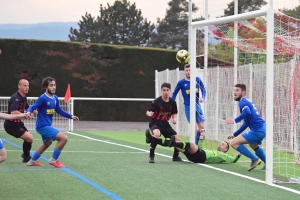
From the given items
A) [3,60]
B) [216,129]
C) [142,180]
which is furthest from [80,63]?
[142,180]

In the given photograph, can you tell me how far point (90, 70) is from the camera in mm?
31484

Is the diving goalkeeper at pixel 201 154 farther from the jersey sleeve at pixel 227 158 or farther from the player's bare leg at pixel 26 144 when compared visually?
the player's bare leg at pixel 26 144

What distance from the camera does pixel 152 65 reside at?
32.9 meters

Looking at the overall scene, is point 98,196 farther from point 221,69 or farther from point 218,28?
point 221,69

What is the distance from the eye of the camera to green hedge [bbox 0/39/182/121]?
29828mm

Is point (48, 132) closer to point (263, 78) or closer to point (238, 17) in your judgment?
point (238, 17)

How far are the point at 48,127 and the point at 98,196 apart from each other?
12.0ft

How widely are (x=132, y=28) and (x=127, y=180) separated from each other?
169 feet

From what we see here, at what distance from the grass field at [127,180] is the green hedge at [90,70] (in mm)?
16485

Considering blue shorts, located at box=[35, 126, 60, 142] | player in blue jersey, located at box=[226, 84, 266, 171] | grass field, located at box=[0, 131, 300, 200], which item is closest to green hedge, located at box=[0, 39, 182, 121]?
grass field, located at box=[0, 131, 300, 200]

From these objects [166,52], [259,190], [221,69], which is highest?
[166,52]

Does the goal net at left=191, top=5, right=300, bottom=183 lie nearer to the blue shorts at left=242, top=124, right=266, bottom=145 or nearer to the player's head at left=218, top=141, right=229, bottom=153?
the blue shorts at left=242, top=124, right=266, bottom=145

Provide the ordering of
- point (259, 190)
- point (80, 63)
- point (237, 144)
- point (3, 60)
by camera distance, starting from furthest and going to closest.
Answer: point (80, 63)
point (3, 60)
point (237, 144)
point (259, 190)

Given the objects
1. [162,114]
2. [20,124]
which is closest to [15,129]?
Answer: [20,124]
